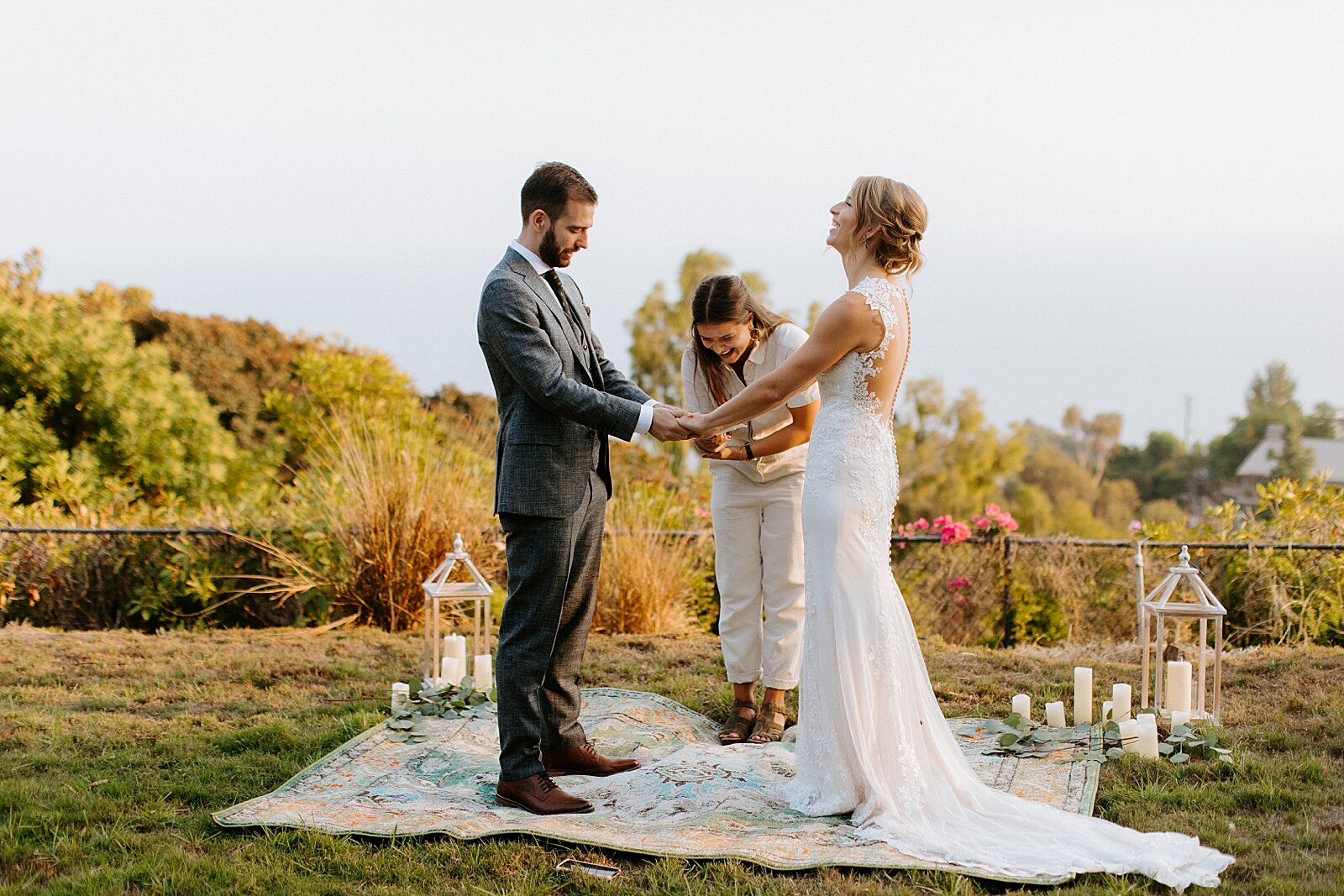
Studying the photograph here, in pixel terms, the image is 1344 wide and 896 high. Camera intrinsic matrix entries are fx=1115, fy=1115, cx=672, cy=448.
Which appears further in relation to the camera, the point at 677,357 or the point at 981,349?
the point at 981,349

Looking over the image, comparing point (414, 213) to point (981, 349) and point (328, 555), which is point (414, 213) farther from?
point (981, 349)

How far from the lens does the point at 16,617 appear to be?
7781mm

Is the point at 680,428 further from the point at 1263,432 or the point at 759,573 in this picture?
the point at 1263,432

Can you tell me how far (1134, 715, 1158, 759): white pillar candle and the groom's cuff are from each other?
7.05 ft

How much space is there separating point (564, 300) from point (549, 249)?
24cm

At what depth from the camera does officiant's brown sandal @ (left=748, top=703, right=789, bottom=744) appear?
473 centimetres

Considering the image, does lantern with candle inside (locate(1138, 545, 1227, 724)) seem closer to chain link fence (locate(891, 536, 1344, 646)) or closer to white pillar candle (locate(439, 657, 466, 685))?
chain link fence (locate(891, 536, 1344, 646))

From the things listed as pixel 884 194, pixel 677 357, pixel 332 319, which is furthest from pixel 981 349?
pixel 884 194

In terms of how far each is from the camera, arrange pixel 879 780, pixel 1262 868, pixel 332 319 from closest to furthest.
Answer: pixel 1262 868 → pixel 879 780 → pixel 332 319

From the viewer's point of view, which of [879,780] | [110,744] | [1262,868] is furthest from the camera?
[110,744]

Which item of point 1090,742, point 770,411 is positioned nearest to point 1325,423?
point 1090,742

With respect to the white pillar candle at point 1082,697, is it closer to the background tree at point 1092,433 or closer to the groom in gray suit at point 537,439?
the groom in gray suit at point 537,439

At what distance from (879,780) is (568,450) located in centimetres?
151

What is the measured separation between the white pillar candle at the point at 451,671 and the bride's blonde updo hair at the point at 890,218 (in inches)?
112
